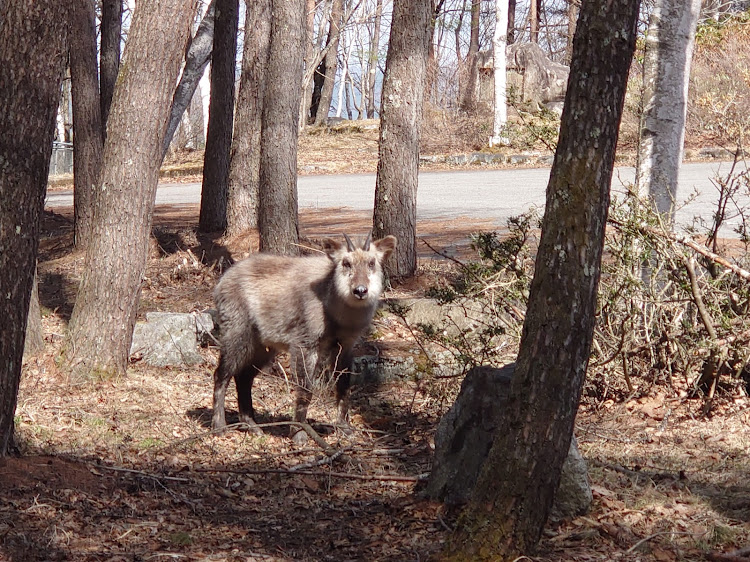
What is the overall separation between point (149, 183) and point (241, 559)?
14.9ft

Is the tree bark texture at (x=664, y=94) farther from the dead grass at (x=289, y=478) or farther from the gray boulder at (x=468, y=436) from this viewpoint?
the gray boulder at (x=468, y=436)

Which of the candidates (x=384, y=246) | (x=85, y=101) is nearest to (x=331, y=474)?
(x=384, y=246)

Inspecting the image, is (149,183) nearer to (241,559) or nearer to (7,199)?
(7,199)

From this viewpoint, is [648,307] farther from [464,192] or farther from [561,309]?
[464,192]

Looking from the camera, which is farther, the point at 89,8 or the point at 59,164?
the point at 59,164

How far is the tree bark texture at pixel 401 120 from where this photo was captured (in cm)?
1056

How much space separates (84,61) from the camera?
12336 millimetres

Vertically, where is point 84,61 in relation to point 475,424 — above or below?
above

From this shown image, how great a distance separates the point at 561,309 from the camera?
391cm

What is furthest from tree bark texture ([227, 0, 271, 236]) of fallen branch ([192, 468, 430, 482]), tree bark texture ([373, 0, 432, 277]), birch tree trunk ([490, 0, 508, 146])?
birch tree trunk ([490, 0, 508, 146])

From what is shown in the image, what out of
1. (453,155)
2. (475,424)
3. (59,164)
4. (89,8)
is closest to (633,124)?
(453,155)

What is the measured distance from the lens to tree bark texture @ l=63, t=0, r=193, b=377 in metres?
8.09

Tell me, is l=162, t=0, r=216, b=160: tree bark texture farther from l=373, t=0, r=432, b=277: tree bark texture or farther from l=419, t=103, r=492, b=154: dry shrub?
l=419, t=103, r=492, b=154: dry shrub

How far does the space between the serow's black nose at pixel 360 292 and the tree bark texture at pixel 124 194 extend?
7.60 feet
